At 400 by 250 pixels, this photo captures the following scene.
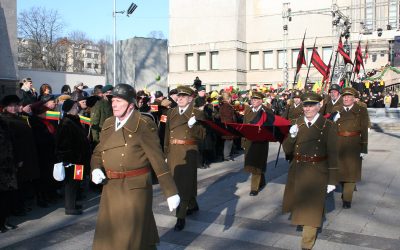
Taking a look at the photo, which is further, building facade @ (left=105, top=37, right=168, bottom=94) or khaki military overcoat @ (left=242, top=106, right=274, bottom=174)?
building facade @ (left=105, top=37, right=168, bottom=94)

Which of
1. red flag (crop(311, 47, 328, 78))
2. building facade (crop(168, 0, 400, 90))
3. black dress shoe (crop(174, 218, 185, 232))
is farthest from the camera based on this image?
building facade (crop(168, 0, 400, 90))

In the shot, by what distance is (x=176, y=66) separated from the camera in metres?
53.7

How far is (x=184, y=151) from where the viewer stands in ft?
23.2

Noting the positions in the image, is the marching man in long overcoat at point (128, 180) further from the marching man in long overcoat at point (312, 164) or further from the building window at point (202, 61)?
the building window at point (202, 61)

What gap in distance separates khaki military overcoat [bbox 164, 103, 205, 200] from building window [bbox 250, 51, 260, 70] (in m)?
44.2

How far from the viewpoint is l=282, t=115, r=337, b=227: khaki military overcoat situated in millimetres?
5855

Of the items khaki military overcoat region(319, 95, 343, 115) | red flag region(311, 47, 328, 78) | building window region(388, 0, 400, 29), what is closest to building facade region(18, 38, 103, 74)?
building window region(388, 0, 400, 29)

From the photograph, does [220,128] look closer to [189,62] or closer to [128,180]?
[128,180]

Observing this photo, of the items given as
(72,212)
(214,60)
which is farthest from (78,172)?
(214,60)

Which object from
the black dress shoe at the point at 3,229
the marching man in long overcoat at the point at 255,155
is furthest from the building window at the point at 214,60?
the black dress shoe at the point at 3,229

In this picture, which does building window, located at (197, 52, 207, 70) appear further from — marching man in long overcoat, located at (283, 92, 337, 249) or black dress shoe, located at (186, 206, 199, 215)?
marching man in long overcoat, located at (283, 92, 337, 249)

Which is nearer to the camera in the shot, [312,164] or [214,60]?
[312,164]

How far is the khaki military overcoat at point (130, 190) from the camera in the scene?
4.20 m

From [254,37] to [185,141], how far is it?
44.5 m
